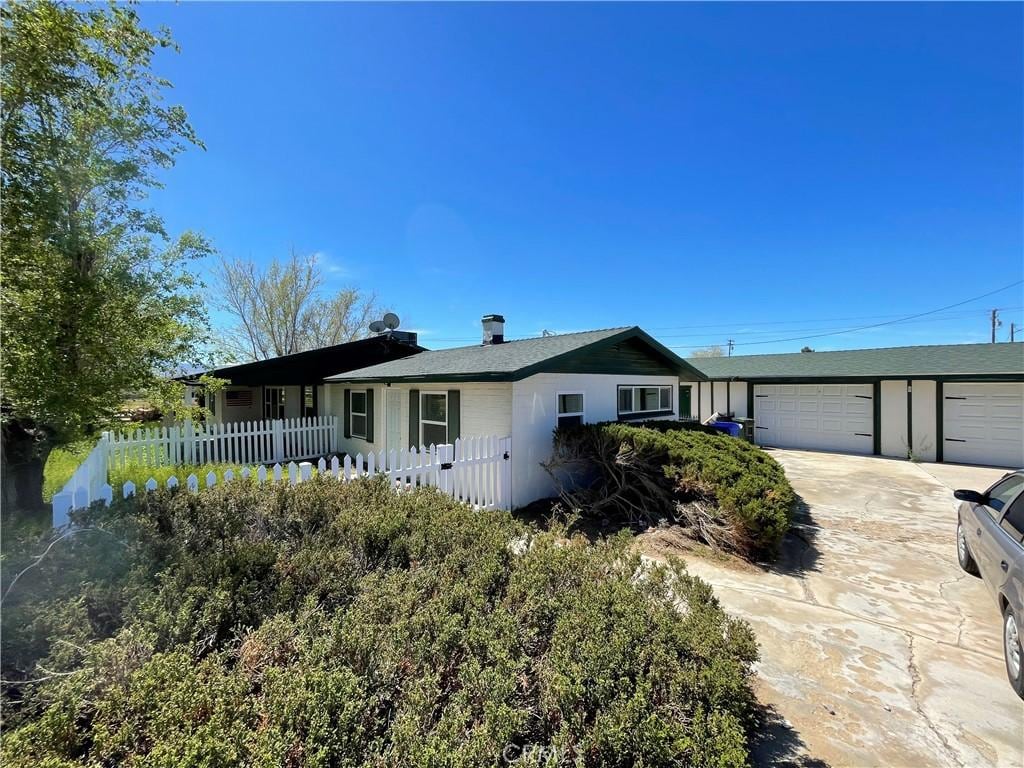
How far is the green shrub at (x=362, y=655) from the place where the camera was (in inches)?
62.2

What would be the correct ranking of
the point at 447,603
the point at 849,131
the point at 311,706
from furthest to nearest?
the point at 849,131 < the point at 447,603 < the point at 311,706

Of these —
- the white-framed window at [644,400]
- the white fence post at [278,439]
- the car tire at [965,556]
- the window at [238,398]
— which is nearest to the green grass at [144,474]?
the white fence post at [278,439]

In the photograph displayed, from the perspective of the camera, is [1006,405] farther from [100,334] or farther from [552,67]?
[100,334]

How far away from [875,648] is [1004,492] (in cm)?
224

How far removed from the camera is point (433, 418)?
992cm

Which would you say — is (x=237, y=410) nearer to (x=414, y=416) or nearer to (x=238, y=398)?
(x=238, y=398)

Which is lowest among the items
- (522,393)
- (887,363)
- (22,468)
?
(22,468)

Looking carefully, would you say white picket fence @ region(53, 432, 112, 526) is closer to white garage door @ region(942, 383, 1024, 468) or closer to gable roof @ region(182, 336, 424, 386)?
gable roof @ region(182, 336, 424, 386)

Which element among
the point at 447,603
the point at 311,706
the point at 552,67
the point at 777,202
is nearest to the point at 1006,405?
the point at 777,202

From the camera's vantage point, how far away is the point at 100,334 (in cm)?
428

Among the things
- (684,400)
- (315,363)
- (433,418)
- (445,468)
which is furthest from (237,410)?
(684,400)

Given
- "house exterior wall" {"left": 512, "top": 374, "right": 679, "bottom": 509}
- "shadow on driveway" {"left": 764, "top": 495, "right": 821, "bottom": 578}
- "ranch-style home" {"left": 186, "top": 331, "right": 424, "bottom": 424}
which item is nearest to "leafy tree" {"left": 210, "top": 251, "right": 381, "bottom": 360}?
"ranch-style home" {"left": 186, "top": 331, "right": 424, "bottom": 424}

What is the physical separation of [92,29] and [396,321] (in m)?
12.2

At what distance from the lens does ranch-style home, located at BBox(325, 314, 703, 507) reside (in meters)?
8.05
